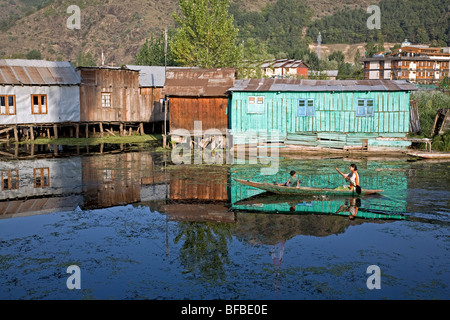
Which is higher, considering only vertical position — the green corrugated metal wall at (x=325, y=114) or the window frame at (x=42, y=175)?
the green corrugated metal wall at (x=325, y=114)

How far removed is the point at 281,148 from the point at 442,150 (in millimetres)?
9900

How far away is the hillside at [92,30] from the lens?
126375 millimetres

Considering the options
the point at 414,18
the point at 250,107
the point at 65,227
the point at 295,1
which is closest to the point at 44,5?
the point at 295,1

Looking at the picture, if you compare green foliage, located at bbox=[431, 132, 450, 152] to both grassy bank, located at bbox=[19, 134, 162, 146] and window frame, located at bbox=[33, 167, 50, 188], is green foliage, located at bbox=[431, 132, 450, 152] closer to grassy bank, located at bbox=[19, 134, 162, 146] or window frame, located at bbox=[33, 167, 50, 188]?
grassy bank, located at bbox=[19, 134, 162, 146]

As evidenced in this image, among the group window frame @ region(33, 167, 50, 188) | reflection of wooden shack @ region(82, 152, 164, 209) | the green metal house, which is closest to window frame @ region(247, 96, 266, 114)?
the green metal house

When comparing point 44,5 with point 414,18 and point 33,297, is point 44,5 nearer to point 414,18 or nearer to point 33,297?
point 414,18

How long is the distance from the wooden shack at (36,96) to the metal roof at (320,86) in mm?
14299

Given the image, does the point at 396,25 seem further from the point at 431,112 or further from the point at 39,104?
the point at 39,104

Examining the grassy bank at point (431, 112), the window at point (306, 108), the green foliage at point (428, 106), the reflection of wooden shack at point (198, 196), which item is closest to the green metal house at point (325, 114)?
the window at point (306, 108)

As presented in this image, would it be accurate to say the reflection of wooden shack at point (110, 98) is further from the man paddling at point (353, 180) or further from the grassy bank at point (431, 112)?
the man paddling at point (353, 180)

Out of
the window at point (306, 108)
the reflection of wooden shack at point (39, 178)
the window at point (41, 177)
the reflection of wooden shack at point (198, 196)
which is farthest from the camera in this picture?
the window at point (306, 108)

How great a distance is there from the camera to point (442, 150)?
3117 centimetres

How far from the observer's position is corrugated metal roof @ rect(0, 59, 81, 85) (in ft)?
124
